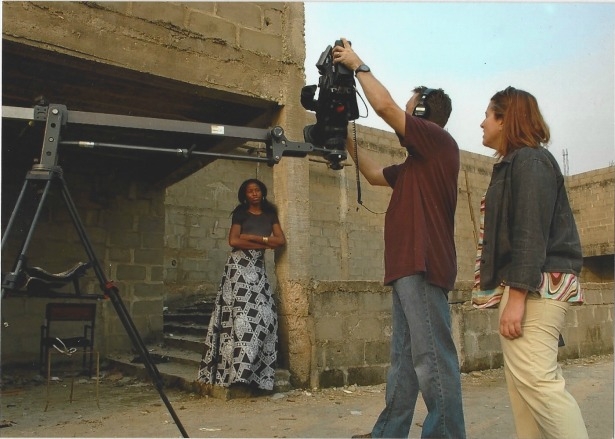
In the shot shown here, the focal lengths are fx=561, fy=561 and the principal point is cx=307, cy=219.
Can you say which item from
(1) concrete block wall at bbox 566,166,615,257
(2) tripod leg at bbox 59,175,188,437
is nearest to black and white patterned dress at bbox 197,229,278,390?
(2) tripod leg at bbox 59,175,188,437

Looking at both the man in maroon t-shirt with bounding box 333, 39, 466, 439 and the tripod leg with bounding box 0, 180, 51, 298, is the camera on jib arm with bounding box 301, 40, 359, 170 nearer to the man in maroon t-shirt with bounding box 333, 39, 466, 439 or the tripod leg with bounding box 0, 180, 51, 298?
the man in maroon t-shirt with bounding box 333, 39, 466, 439

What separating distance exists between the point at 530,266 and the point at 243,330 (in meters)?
2.94

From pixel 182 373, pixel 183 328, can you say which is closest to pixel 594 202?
pixel 183 328

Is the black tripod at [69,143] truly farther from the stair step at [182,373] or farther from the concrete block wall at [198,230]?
the concrete block wall at [198,230]

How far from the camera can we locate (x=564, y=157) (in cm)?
3134

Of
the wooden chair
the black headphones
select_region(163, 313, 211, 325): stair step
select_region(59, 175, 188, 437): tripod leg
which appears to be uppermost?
the black headphones

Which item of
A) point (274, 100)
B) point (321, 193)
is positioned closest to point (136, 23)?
point (274, 100)

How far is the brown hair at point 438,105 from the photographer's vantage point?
109 inches

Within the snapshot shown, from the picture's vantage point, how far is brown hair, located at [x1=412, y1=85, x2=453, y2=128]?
276 centimetres

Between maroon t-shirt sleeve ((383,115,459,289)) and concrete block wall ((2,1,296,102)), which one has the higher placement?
concrete block wall ((2,1,296,102))

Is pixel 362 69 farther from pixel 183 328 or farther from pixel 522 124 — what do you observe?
pixel 183 328

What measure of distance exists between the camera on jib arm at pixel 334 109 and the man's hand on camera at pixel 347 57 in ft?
0.09

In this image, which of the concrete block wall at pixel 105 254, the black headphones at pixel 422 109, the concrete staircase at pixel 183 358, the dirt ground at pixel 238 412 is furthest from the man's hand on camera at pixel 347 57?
the concrete block wall at pixel 105 254

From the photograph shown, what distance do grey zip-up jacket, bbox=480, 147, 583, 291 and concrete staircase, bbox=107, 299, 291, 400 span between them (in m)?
2.83
